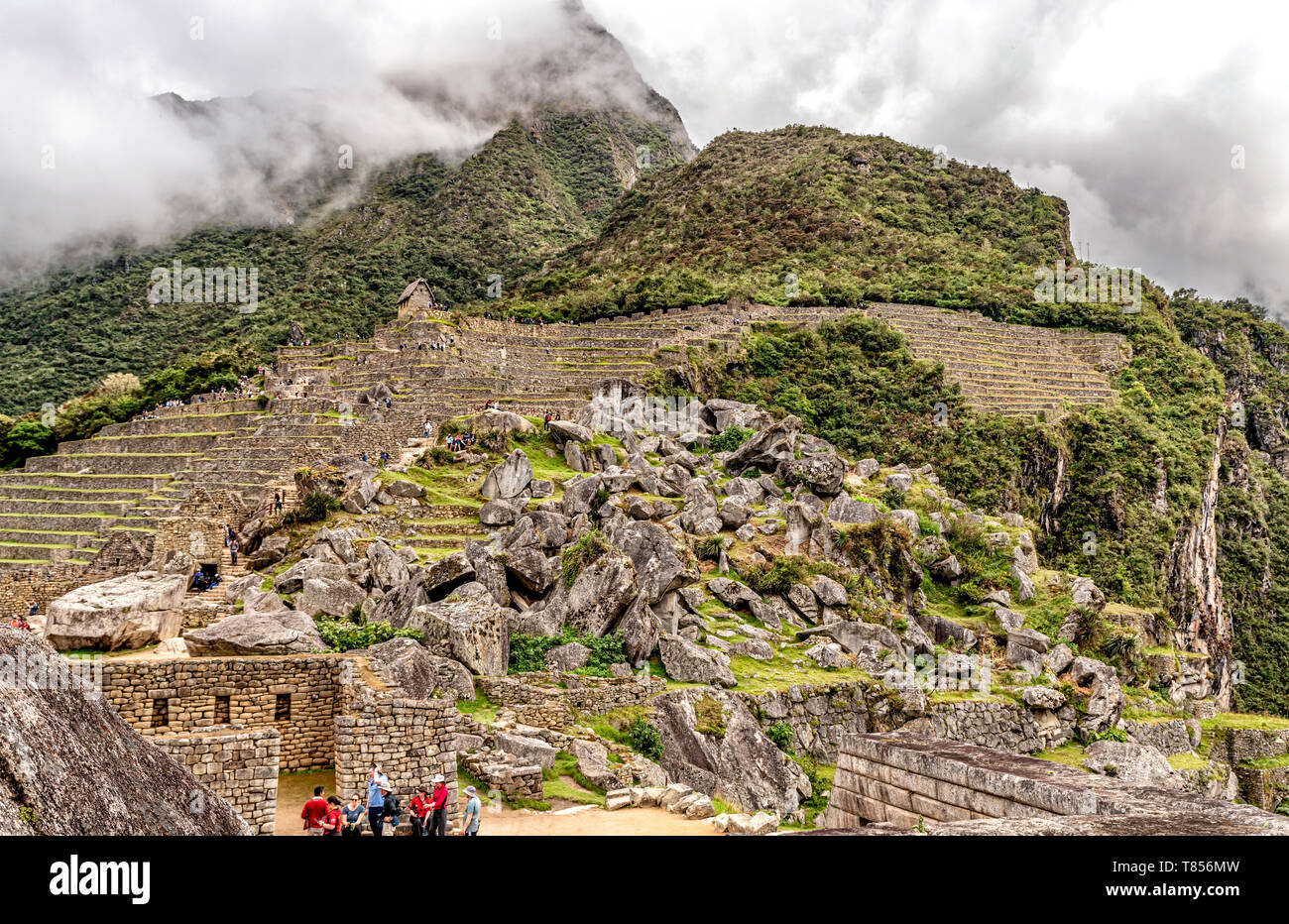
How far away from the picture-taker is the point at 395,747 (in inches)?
358

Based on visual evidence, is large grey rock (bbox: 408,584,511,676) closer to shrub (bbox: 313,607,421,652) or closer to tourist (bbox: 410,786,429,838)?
shrub (bbox: 313,607,421,652)

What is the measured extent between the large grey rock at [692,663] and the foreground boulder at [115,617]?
25.8ft

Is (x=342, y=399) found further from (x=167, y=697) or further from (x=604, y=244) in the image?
(x=604, y=244)

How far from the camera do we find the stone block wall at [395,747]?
29.3 ft

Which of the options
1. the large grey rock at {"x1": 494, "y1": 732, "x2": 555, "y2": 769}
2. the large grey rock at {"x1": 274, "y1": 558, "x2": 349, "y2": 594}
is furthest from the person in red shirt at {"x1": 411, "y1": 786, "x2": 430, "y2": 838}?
the large grey rock at {"x1": 274, "y1": 558, "x2": 349, "y2": 594}

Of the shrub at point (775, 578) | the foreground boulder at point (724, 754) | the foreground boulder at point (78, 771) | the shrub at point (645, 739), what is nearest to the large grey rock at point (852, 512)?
the shrub at point (775, 578)

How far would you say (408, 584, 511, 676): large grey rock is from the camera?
45.0 feet

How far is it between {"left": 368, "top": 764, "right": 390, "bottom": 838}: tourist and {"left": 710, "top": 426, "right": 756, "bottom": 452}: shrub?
22.4 metres

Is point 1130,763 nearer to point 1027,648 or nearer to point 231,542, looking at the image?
point 1027,648

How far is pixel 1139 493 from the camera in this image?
41531 millimetres

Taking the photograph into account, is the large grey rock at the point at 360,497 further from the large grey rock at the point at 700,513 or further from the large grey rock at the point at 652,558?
the large grey rock at the point at 700,513

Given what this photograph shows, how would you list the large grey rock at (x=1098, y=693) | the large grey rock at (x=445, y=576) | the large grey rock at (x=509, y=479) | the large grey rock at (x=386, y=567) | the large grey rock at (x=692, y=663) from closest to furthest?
the large grey rock at (x=692, y=663)
the large grey rock at (x=445, y=576)
the large grey rock at (x=386, y=567)
the large grey rock at (x=1098, y=693)
the large grey rock at (x=509, y=479)
